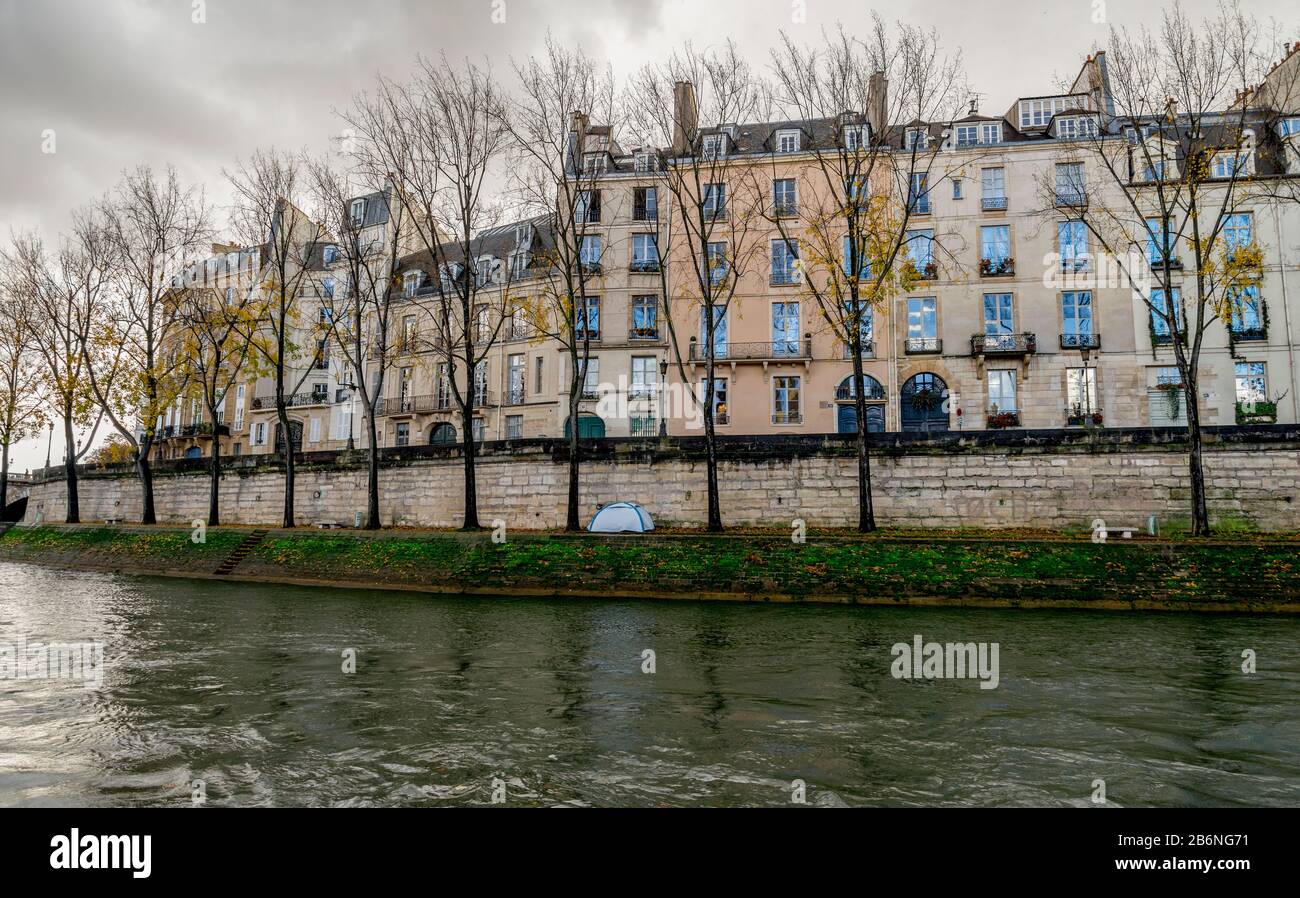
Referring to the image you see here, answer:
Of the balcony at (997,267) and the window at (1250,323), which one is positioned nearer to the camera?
the window at (1250,323)

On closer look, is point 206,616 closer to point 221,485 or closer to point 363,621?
point 363,621

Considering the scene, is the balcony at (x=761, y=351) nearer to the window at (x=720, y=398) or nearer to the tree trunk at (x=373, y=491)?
the window at (x=720, y=398)

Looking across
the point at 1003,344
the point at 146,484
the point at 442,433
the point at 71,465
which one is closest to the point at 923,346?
the point at 1003,344

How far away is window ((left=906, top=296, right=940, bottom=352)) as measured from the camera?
3297cm

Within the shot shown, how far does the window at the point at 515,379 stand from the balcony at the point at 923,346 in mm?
19066

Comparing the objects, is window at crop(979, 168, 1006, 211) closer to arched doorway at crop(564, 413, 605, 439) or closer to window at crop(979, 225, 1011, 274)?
window at crop(979, 225, 1011, 274)

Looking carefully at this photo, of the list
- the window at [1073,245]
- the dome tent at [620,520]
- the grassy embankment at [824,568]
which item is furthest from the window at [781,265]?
the grassy embankment at [824,568]

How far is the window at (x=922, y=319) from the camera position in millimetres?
32969

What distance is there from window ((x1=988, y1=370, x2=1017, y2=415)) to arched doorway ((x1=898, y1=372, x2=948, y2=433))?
1.87 metres

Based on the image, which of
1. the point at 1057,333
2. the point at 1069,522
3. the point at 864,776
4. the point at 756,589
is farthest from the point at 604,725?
the point at 1057,333

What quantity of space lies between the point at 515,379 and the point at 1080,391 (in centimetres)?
2658

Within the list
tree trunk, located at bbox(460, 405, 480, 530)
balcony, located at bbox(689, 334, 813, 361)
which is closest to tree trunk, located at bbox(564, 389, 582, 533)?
tree trunk, located at bbox(460, 405, 480, 530)
